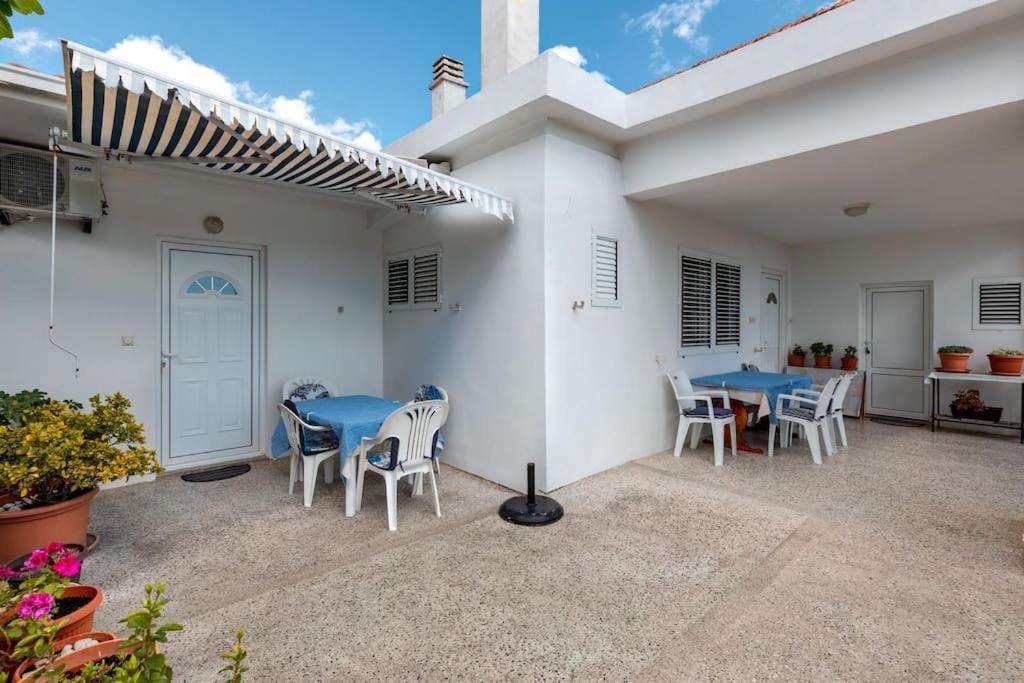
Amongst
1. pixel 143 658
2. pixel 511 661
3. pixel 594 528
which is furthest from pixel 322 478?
pixel 143 658

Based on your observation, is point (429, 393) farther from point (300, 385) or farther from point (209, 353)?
point (209, 353)

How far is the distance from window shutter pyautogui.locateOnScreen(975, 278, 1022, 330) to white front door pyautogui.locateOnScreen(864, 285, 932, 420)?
1.96 ft

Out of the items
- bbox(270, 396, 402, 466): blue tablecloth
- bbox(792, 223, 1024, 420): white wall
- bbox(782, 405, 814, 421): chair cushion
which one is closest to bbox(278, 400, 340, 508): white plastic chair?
bbox(270, 396, 402, 466): blue tablecloth

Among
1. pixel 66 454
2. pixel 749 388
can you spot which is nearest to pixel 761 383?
pixel 749 388

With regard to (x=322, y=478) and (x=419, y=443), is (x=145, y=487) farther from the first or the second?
(x=419, y=443)

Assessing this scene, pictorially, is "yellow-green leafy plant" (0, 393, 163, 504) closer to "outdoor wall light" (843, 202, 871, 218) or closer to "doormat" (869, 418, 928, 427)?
"outdoor wall light" (843, 202, 871, 218)

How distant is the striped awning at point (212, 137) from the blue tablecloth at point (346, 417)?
1.94m

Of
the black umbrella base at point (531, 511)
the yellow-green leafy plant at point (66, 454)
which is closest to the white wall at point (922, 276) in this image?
the black umbrella base at point (531, 511)

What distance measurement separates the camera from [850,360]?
314 inches

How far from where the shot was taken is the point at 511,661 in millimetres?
2205

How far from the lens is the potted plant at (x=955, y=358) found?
6.72 meters

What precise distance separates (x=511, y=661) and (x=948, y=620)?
2.29 metres

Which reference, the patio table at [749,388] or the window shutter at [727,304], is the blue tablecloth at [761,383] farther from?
the window shutter at [727,304]

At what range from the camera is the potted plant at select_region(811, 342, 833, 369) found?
8289mm
